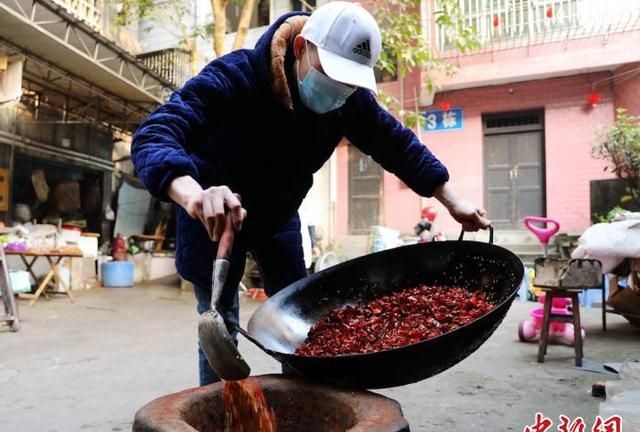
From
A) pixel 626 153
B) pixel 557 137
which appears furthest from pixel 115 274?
pixel 626 153

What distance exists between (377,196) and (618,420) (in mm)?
8457

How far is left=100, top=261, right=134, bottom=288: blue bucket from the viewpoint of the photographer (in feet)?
32.5

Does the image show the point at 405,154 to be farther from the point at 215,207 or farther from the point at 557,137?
the point at 557,137

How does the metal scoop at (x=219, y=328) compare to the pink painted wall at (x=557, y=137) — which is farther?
the pink painted wall at (x=557, y=137)

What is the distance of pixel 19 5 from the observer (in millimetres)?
6180

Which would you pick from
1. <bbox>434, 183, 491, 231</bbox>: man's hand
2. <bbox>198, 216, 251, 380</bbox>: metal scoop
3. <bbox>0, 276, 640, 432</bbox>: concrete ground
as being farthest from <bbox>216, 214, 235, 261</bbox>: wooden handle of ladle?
<bbox>0, 276, 640, 432</bbox>: concrete ground

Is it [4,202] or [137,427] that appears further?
[4,202]

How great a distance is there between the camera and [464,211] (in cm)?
→ 194

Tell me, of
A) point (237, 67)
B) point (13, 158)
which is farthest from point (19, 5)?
point (237, 67)

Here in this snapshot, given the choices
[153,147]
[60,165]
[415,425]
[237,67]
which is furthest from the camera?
[60,165]

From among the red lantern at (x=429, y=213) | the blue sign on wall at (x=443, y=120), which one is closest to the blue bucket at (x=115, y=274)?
the red lantern at (x=429, y=213)

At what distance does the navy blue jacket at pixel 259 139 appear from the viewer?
1.61 meters

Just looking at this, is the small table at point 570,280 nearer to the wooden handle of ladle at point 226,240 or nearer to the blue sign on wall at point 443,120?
the wooden handle of ladle at point 226,240

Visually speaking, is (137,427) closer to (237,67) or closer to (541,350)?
(237,67)
